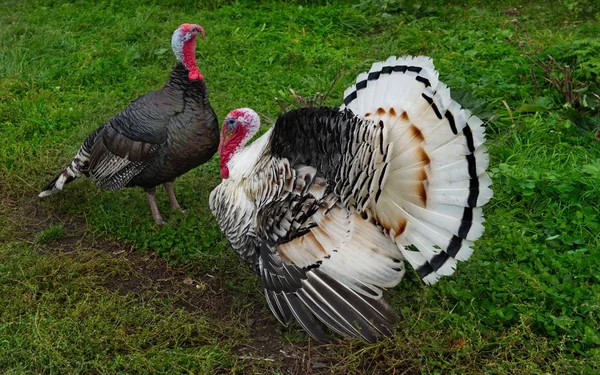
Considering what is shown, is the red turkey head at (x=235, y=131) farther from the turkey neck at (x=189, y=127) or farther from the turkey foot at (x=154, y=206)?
the turkey foot at (x=154, y=206)

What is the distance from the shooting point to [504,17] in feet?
23.9

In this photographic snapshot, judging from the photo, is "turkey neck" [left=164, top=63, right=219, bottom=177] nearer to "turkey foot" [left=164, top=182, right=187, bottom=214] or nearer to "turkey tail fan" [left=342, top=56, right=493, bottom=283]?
"turkey foot" [left=164, top=182, right=187, bottom=214]

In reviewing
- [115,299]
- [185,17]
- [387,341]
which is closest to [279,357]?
[387,341]

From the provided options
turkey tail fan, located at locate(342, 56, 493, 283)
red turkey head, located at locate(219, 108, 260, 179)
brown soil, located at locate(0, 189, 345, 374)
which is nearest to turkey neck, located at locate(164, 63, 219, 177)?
red turkey head, located at locate(219, 108, 260, 179)

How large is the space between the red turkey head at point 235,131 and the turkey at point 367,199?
40cm

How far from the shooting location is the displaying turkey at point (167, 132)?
4426 mm

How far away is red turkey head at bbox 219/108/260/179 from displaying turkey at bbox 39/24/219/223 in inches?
8.7

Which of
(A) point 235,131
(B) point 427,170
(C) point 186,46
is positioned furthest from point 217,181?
(B) point 427,170

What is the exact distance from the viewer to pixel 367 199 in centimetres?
351

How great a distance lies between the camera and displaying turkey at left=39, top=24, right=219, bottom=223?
4426mm

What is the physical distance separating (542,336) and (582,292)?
14.3 inches

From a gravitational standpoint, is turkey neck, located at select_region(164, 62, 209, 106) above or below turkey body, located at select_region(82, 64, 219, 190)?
above

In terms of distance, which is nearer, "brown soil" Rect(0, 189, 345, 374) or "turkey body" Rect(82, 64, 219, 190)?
"brown soil" Rect(0, 189, 345, 374)

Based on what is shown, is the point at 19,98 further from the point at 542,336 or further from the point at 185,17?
the point at 542,336
